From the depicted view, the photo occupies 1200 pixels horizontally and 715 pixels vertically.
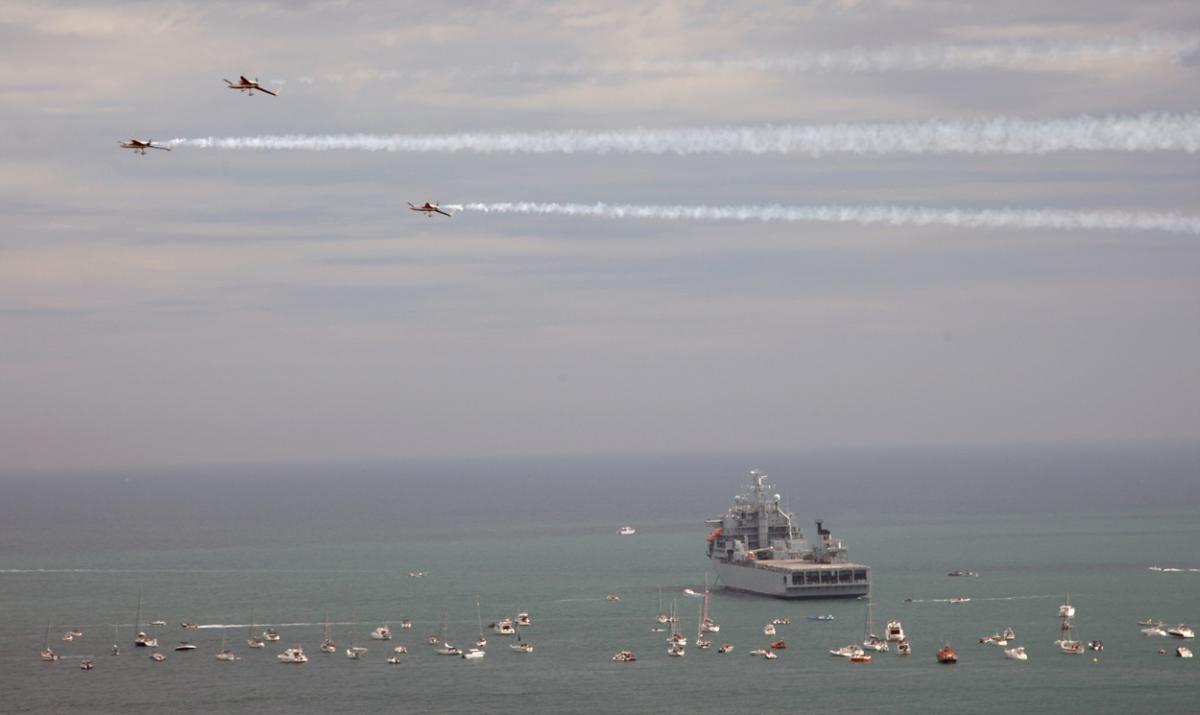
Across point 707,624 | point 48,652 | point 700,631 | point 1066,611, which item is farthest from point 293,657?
point 1066,611

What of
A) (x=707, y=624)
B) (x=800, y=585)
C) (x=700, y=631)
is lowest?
(x=700, y=631)

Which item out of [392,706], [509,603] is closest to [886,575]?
[509,603]

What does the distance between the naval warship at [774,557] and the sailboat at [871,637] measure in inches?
241

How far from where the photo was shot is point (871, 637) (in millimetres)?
116875

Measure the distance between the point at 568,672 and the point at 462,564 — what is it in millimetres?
83994

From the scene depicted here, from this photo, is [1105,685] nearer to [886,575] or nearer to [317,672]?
[317,672]

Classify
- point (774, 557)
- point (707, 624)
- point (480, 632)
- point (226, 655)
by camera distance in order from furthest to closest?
point (774, 557), point (480, 632), point (707, 624), point (226, 655)

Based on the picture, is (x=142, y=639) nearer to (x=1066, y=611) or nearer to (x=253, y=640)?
(x=253, y=640)

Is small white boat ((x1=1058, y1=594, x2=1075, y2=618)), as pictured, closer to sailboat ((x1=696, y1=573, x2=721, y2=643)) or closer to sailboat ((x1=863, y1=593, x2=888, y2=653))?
sailboat ((x1=863, y1=593, x2=888, y2=653))

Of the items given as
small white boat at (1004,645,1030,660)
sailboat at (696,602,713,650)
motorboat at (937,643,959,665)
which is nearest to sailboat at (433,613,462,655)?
sailboat at (696,602,713,650)

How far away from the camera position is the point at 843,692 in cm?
10038

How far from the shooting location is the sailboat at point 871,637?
115m

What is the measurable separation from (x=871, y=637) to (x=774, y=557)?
40.7 m

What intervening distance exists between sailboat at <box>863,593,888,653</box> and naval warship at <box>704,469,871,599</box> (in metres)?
6.12
